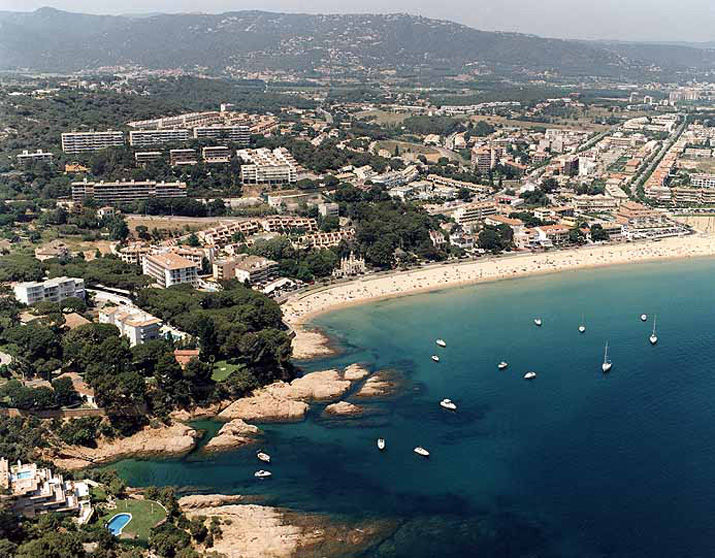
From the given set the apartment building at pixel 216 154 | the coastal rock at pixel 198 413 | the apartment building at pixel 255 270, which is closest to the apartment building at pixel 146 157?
the apartment building at pixel 216 154

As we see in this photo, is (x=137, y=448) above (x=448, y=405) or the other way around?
the other way around

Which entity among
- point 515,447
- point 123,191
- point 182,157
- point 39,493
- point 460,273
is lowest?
point 515,447

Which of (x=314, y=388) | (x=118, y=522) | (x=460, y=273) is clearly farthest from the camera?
(x=460, y=273)

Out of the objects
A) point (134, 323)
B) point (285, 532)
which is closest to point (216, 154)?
point (134, 323)

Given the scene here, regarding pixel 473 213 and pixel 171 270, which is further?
pixel 473 213

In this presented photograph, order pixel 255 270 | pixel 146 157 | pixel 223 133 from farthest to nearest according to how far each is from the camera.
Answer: pixel 223 133 < pixel 146 157 < pixel 255 270

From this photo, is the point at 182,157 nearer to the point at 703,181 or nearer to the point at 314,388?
the point at 314,388
